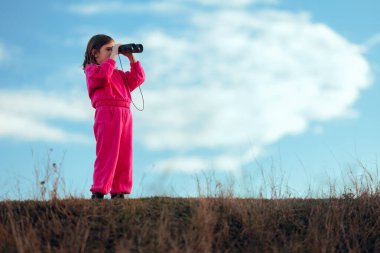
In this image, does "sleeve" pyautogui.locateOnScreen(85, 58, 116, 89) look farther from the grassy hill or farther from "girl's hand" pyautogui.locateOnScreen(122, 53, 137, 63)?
the grassy hill

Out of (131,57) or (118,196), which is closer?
(118,196)

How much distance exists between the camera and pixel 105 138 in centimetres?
655

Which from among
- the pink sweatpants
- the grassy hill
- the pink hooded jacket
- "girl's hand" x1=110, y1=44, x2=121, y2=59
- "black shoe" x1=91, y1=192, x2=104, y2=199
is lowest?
the grassy hill

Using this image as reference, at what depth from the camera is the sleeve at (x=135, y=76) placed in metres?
6.93

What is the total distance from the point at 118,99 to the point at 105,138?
48 centimetres

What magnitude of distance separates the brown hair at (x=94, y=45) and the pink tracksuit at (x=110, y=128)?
0.52ft

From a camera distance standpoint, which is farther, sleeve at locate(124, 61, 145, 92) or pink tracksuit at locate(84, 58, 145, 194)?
sleeve at locate(124, 61, 145, 92)

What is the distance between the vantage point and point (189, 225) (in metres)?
5.51

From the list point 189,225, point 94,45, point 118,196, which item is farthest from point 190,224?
point 94,45

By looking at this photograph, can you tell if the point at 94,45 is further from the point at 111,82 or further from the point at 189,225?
the point at 189,225

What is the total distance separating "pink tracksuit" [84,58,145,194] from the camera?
21.4ft

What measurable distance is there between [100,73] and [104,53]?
16.1 inches

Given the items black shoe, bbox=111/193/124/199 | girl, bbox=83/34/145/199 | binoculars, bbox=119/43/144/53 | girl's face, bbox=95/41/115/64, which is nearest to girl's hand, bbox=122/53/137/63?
girl, bbox=83/34/145/199

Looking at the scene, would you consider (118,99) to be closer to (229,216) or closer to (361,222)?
(229,216)
